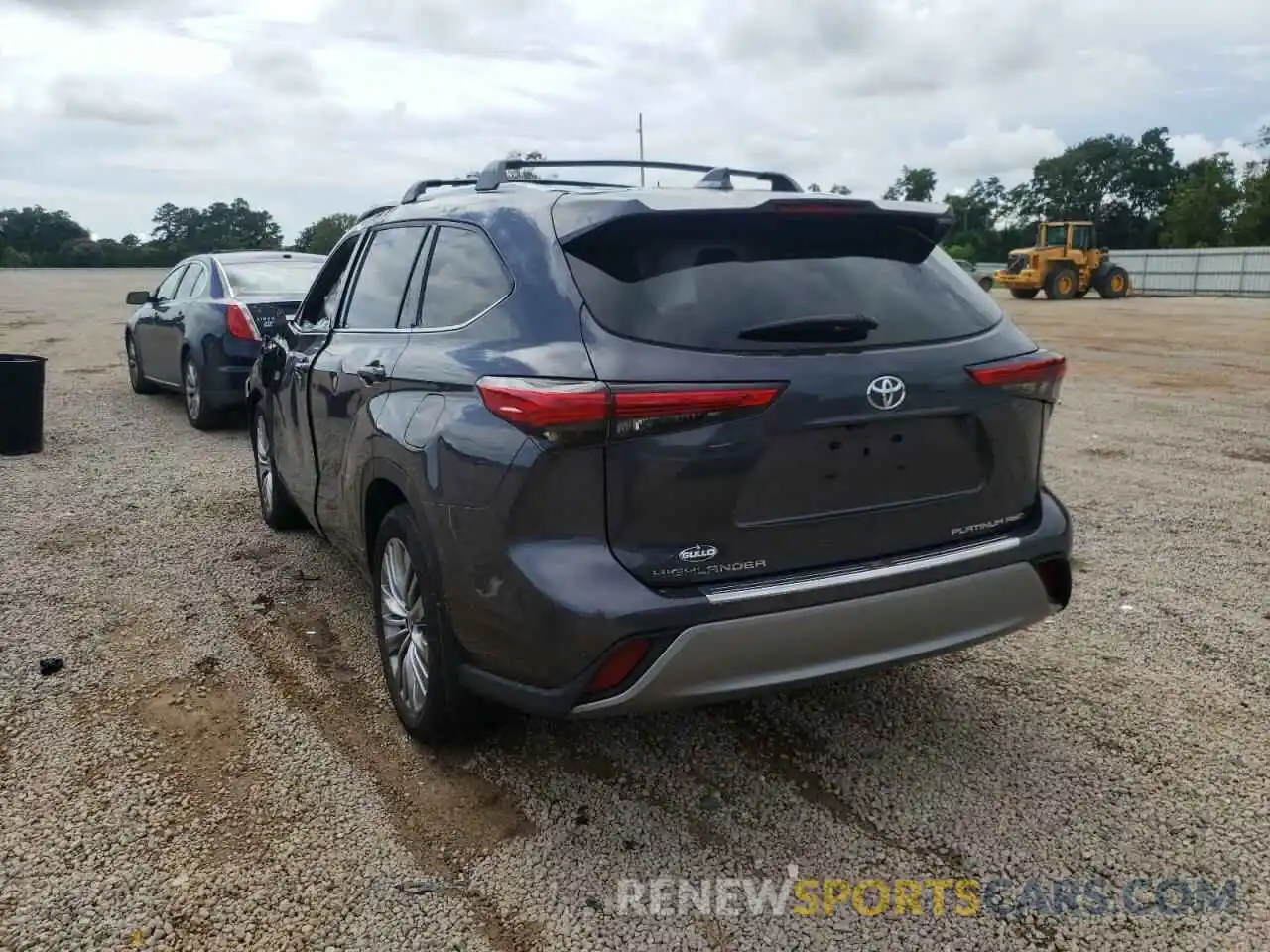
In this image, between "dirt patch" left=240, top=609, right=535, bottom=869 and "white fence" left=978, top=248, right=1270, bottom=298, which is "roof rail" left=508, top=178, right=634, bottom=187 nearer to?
"dirt patch" left=240, top=609, right=535, bottom=869

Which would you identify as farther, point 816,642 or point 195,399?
point 195,399

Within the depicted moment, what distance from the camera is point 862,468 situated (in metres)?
2.90

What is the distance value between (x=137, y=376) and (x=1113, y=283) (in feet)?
104

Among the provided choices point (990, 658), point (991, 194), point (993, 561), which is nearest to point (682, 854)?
point (993, 561)

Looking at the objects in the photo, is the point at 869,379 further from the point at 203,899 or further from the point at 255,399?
the point at 255,399

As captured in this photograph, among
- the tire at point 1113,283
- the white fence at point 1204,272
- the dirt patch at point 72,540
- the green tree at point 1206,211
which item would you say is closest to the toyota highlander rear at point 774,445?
the dirt patch at point 72,540

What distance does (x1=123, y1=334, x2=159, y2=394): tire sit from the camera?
1135 centimetres

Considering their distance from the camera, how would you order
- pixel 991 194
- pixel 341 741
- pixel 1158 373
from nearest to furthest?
1. pixel 341 741
2. pixel 1158 373
3. pixel 991 194

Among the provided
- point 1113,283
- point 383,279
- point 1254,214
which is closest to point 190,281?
point 383,279

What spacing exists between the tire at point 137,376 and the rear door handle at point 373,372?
8.43 meters

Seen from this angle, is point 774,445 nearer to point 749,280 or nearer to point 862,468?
point 862,468

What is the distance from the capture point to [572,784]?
3.29m

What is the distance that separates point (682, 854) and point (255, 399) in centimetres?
397

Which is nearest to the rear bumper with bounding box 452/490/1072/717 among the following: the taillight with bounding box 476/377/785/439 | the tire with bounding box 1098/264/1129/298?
the taillight with bounding box 476/377/785/439
